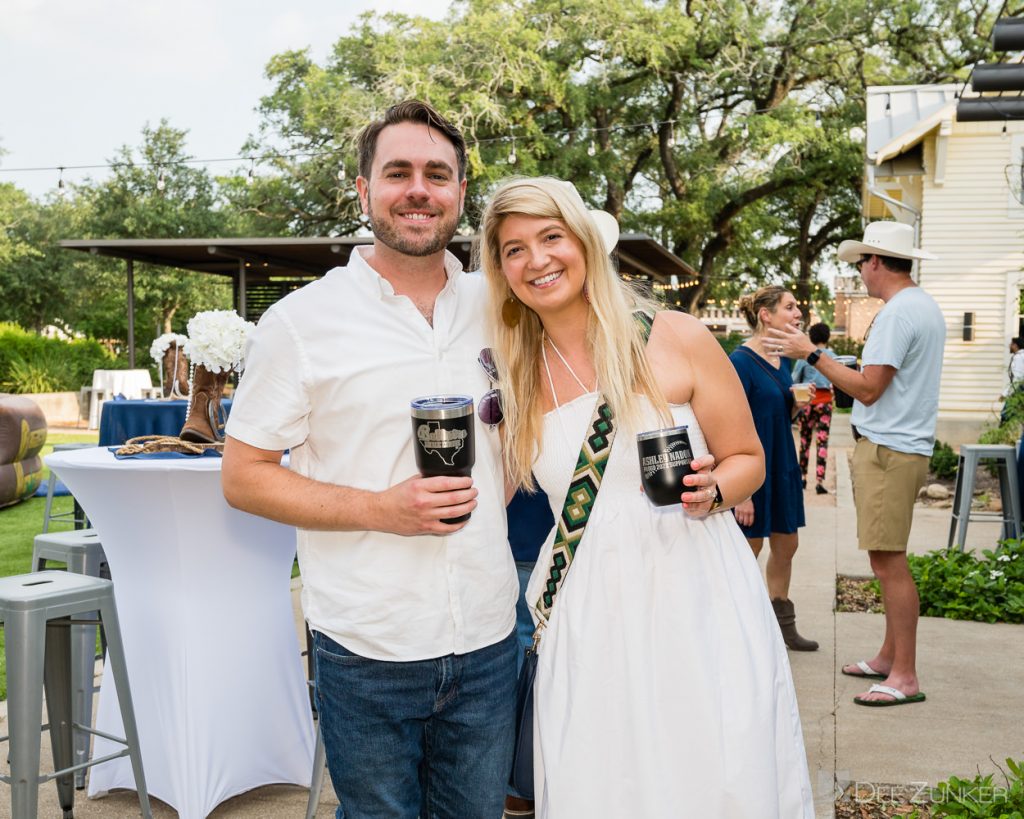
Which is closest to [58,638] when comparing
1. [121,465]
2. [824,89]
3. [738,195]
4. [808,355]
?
[121,465]

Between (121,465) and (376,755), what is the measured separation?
1.53 m

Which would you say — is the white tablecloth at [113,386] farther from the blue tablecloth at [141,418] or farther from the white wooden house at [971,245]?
the white wooden house at [971,245]

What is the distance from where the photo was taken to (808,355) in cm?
444

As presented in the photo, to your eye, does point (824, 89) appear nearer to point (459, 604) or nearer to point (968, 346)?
point (968, 346)

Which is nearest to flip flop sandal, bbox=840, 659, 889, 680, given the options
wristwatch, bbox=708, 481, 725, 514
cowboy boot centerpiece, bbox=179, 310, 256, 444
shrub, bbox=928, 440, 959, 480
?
wristwatch, bbox=708, 481, 725, 514

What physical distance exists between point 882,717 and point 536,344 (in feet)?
9.74

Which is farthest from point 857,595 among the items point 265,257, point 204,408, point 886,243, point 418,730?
point 265,257

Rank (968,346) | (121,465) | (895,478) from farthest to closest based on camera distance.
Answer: (968,346), (895,478), (121,465)

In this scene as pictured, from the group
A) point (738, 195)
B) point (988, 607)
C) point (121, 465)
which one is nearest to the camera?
point (121, 465)

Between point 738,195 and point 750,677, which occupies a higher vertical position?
point 738,195

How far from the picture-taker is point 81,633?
3.77 metres

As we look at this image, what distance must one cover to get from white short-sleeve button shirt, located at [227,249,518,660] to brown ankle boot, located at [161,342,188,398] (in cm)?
475

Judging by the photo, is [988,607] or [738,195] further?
[738,195]

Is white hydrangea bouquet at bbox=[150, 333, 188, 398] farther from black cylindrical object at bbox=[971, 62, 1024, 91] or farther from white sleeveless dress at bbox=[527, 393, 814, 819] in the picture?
black cylindrical object at bbox=[971, 62, 1024, 91]
